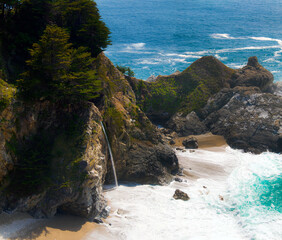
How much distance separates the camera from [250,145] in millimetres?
40469

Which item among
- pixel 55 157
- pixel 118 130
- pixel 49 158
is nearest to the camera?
pixel 49 158

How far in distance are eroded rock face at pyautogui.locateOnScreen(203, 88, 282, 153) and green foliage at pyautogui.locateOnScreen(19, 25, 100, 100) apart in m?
26.1

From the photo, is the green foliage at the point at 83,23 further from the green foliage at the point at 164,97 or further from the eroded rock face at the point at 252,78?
the eroded rock face at the point at 252,78

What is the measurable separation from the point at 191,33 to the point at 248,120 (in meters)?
70.4

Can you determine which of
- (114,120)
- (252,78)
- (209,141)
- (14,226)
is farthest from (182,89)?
(14,226)

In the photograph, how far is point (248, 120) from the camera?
42.9m

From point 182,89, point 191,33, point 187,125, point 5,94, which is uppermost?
point 191,33

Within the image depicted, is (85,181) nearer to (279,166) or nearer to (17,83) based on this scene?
(17,83)

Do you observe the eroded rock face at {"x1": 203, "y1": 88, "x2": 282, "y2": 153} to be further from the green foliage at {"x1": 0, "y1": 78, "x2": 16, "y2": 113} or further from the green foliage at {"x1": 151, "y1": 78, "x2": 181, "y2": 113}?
the green foliage at {"x1": 0, "y1": 78, "x2": 16, "y2": 113}

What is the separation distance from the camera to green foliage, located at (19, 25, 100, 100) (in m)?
23.0

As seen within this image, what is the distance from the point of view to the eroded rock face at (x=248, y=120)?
40.3 metres

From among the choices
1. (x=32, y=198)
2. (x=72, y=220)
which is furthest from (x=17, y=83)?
(x=72, y=220)

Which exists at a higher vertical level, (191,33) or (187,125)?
(191,33)

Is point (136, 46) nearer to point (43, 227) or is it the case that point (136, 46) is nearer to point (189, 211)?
point (189, 211)
